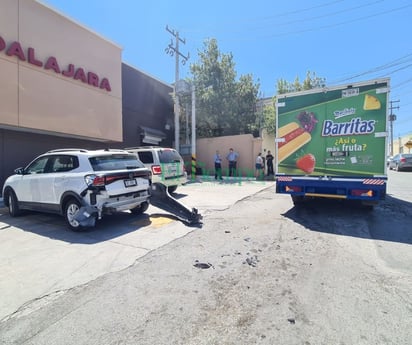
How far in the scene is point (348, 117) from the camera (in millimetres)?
6285

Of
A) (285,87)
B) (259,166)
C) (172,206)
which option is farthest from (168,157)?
(285,87)

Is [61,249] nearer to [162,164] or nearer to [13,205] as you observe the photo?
[13,205]

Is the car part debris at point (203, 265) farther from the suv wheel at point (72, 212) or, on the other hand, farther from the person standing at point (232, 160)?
Answer: the person standing at point (232, 160)

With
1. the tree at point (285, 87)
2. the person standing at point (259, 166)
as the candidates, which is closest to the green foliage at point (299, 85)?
the tree at point (285, 87)

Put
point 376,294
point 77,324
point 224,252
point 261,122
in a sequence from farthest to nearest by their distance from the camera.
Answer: point 261,122 < point 224,252 < point 376,294 < point 77,324

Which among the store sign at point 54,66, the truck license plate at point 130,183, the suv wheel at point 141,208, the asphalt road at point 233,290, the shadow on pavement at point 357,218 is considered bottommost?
the asphalt road at point 233,290

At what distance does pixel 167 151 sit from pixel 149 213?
10.6ft

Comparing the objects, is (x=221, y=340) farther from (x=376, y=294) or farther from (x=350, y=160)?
(x=350, y=160)

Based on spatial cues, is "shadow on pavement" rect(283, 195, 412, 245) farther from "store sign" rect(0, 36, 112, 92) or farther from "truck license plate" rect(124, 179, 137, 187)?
"store sign" rect(0, 36, 112, 92)

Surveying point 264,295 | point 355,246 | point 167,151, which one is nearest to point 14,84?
point 167,151

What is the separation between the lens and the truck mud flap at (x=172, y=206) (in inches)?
244

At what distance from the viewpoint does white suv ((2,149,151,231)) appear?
5.35 metres

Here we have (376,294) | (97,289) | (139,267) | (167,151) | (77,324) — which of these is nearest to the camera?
(77,324)

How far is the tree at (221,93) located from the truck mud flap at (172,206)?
12.7 m
